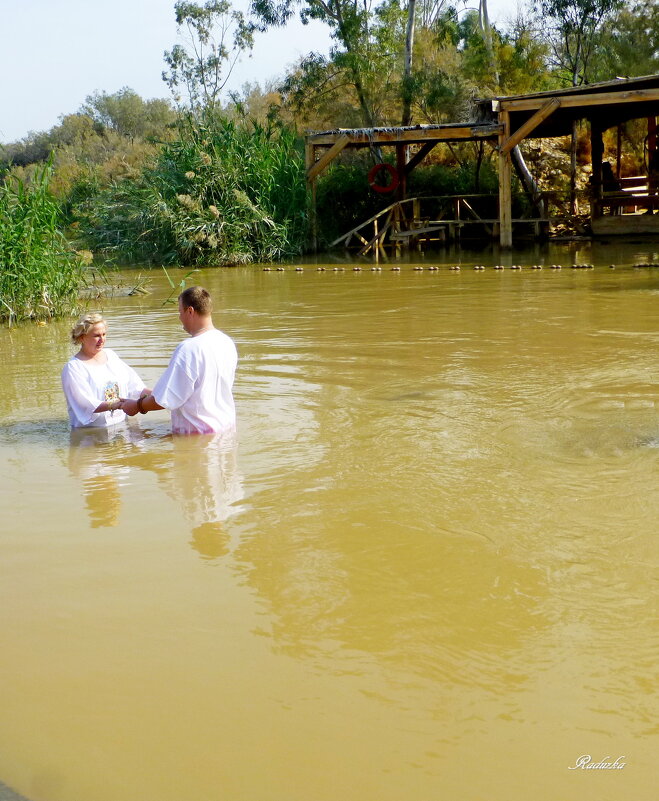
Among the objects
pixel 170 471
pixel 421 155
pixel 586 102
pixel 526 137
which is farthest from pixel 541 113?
pixel 170 471

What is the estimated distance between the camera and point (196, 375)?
539 cm

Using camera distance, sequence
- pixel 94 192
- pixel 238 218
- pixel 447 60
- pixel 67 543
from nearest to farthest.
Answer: pixel 67 543
pixel 238 218
pixel 94 192
pixel 447 60

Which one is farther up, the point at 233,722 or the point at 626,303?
the point at 626,303

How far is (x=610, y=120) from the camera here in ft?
72.3

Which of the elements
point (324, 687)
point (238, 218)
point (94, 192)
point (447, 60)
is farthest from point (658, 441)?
point (447, 60)

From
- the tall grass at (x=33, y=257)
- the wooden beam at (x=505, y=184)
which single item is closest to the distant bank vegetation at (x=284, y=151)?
the tall grass at (x=33, y=257)

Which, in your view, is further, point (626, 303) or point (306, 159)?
point (306, 159)

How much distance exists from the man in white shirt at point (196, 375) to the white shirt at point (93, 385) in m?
0.30

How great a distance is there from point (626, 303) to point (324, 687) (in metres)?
9.36

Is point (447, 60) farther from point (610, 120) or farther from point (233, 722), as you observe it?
point (233, 722)

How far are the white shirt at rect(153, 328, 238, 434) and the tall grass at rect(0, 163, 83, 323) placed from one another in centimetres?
590

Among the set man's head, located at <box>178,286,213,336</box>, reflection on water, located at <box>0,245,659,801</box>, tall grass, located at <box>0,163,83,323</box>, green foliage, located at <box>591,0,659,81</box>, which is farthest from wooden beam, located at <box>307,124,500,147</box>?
man's head, located at <box>178,286,213,336</box>

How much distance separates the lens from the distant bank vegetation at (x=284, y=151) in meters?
11.9

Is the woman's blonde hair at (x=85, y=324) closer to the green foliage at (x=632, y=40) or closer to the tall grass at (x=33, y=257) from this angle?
the tall grass at (x=33, y=257)
